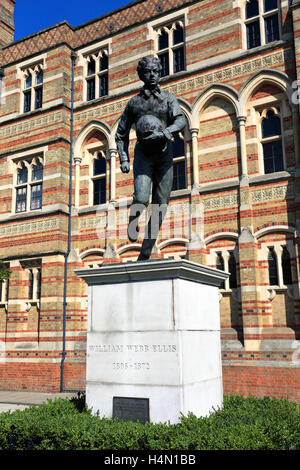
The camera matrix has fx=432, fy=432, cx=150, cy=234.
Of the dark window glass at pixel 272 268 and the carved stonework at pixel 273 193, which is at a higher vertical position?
the carved stonework at pixel 273 193

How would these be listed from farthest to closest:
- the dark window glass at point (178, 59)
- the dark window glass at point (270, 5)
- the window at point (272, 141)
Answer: the dark window glass at point (178, 59) < the dark window glass at point (270, 5) < the window at point (272, 141)

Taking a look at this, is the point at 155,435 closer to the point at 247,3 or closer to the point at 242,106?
the point at 242,106

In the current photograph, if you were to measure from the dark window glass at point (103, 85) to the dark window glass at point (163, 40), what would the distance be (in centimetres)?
240

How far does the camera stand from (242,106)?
13.1 meters

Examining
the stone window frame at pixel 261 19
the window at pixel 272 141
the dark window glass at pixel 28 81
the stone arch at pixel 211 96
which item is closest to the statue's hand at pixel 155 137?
the window at pixel 272 141

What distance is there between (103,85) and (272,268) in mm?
9586

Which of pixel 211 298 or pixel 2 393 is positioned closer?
pixel 211 298

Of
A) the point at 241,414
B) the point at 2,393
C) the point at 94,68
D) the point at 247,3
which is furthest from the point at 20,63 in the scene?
the point at 241,414

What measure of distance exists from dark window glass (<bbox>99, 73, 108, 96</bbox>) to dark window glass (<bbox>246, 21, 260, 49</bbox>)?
18.3 ft

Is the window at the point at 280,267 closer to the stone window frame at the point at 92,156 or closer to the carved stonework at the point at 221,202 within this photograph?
the carved stonework at the point at 221,202

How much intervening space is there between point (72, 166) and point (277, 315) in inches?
361

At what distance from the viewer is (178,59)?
15078 millimetres

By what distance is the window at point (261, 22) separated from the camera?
13.3 m
